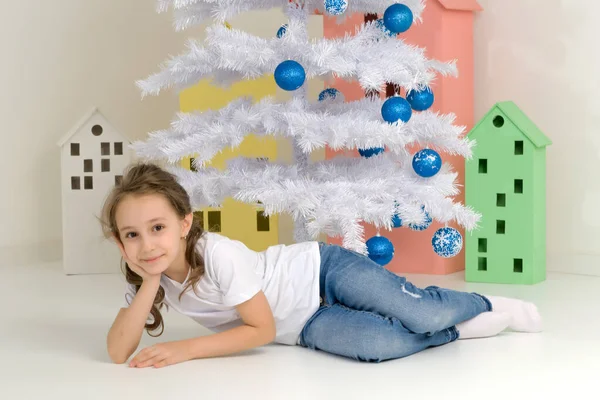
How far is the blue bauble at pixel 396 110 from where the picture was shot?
238cm

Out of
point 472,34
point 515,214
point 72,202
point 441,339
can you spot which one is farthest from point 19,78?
point 441,339

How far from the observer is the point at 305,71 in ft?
A: 7.90

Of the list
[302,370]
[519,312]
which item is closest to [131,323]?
[302,370]

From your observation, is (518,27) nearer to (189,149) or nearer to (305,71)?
(305,71)

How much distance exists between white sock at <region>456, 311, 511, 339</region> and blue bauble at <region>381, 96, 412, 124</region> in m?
0.61

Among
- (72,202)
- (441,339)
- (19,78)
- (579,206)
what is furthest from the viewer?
(19,78)

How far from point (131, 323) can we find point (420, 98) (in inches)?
43.1

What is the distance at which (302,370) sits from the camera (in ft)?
5.93

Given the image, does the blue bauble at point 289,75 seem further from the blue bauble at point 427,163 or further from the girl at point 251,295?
the girl at point 251,295

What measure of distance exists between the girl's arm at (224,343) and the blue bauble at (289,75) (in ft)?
2.34

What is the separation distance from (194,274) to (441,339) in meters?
0.57

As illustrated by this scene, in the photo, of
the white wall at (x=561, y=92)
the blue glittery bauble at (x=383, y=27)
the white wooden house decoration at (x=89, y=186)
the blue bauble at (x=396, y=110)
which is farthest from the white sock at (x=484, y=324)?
the white wooden house decoration at (x=89, y=186)

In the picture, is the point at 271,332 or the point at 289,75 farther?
the point at 289,75

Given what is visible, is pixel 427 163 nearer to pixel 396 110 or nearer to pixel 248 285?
pixel 396 110
